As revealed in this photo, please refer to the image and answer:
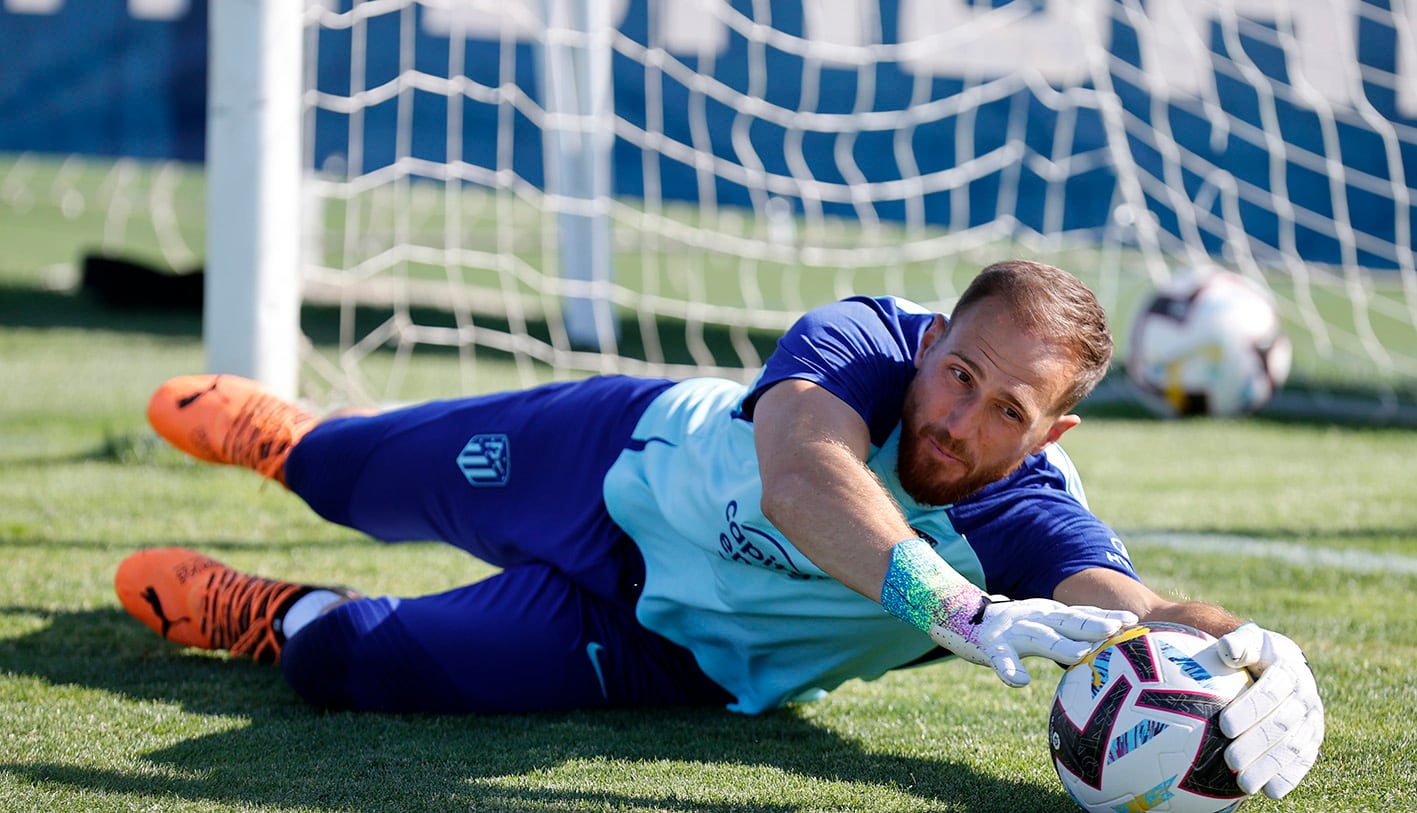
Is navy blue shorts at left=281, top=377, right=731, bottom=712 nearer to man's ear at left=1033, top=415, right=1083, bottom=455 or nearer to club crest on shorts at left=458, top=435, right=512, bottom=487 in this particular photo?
club crest on shorts at left=458, top=435, right=512, bottom=487

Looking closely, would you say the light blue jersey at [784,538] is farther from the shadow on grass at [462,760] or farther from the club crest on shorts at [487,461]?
the club crest on shorts at [487,461]

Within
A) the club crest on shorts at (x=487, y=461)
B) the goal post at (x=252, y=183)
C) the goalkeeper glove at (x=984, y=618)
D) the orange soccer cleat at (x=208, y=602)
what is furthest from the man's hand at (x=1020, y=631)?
the goal post at (x=252, y=183)

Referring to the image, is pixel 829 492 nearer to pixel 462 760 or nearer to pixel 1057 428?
pixel 1057 428

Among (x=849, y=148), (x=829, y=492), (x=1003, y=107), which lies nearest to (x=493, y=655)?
(x=829, y=492)

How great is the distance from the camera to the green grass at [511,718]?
2.20 m

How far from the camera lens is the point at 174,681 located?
276cm

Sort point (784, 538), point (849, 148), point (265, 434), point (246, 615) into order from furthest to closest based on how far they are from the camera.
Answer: point (849, 148), point (265, 434), point (246, 615), point (784, 538)

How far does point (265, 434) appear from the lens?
332 centimetres

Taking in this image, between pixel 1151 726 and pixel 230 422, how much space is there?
7.32 feet

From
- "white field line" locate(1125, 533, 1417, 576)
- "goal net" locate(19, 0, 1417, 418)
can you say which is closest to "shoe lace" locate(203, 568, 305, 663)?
"white field line" locate(1125, 533, 1417, 576)

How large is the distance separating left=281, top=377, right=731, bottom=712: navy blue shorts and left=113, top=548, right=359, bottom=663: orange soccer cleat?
0.27 metres

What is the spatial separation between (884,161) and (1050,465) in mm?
7078

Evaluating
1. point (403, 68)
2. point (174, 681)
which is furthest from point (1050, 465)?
point (403, 68)

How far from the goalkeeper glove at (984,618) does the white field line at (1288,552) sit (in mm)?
2171
